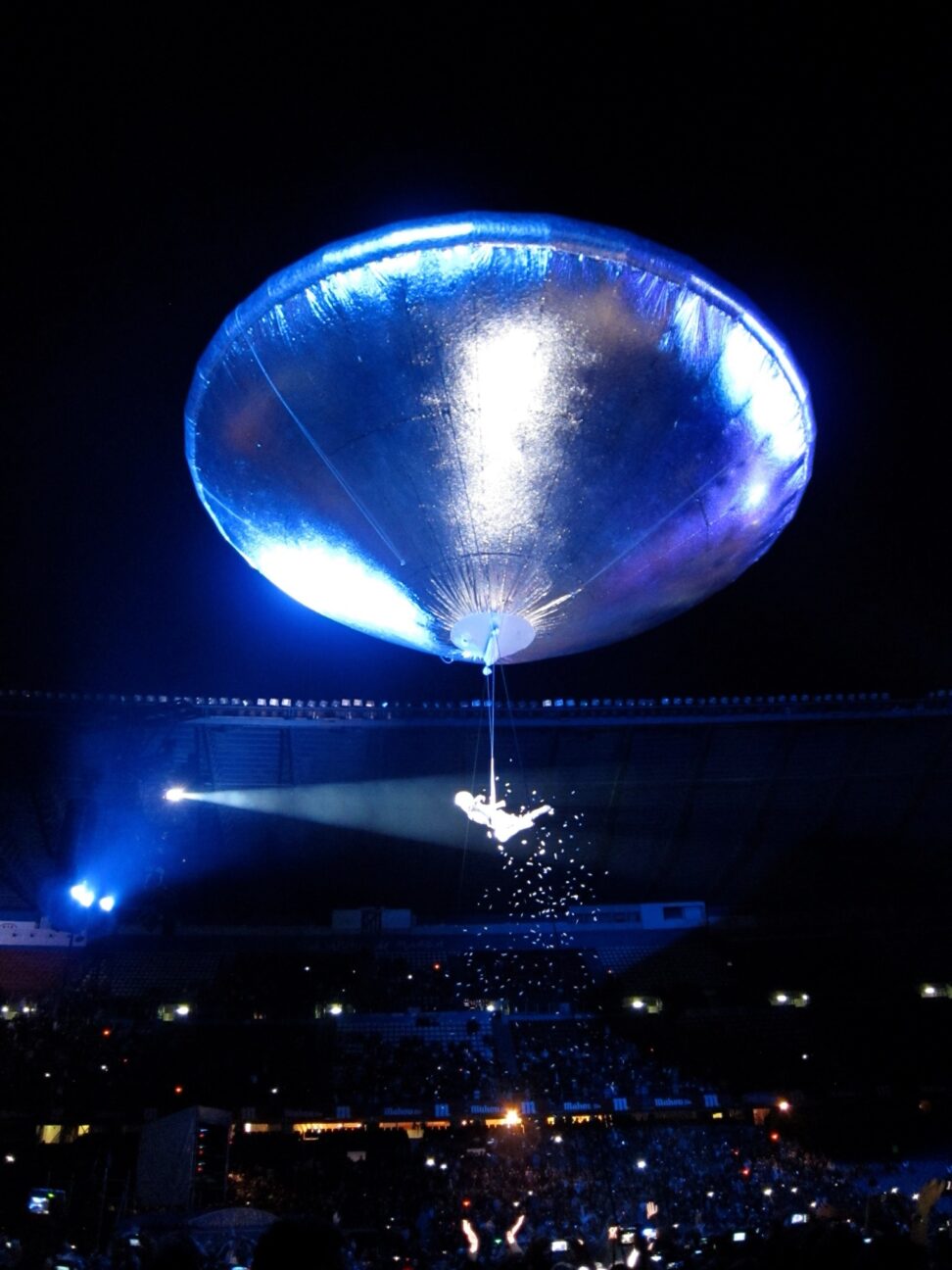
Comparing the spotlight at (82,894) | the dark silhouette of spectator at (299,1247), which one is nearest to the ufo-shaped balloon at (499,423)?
the dark silhouette of spectator at (299,1247)

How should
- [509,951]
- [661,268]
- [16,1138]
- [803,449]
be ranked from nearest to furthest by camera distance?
1. [661,268]
2. [803,449]
3. [16,1138]
4. [509,951]

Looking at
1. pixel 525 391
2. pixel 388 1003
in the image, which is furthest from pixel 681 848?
pixel 525 391

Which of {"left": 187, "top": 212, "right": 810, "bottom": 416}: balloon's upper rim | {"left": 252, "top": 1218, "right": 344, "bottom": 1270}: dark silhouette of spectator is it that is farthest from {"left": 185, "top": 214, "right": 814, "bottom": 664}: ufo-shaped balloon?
{"left": 252, "top": 1218, "right": 344, "bottom": 1270}: dark silhouette of spectator

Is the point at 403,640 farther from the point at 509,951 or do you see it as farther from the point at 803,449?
the point at 509,951

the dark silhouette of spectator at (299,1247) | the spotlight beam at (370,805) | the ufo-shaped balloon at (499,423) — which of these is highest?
the spotlight beam at (370,805)

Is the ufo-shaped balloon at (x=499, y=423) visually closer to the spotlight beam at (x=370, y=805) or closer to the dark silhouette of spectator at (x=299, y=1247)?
the dark silhouette of spectator at (x=299, y=1247)

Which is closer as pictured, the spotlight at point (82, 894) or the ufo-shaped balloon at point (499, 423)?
the ufo-shaped balloon at point (499, 423)
